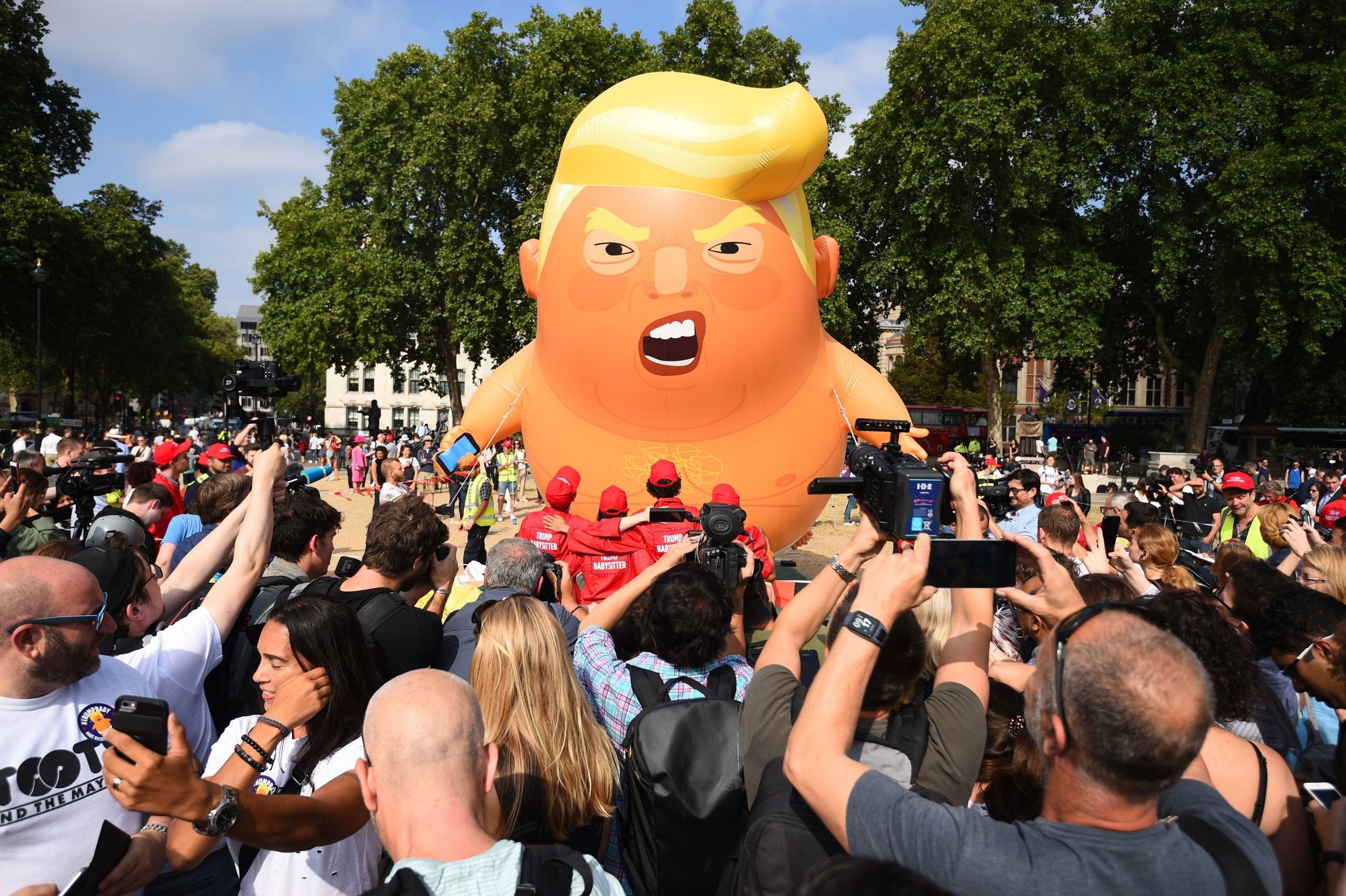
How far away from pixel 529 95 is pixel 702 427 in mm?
19122

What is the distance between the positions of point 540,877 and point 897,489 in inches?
51.7

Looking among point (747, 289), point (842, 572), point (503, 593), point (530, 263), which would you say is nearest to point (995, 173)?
point (530, 263)

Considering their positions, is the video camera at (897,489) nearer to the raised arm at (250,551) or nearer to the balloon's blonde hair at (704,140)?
the raised arm at (250,551)

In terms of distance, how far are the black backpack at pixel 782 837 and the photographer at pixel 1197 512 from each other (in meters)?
8.52

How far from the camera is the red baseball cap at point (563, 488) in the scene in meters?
6.85

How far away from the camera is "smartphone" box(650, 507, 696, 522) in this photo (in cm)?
589

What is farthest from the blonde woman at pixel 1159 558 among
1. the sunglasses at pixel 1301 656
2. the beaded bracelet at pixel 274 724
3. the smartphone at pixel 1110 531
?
the beaded bracelet at pixel 274 724

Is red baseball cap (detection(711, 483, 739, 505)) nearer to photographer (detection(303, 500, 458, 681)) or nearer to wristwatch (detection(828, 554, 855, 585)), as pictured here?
photographer (detection(303, 500, 458, 681))

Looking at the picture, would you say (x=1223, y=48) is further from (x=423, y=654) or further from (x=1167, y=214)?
(x=423, y=654)

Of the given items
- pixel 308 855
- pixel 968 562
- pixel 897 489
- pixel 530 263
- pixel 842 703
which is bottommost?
pixel 308 855

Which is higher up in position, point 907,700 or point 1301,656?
point 907,700

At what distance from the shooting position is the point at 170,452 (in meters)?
8.91

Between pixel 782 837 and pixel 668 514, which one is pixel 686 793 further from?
pixel 668 514

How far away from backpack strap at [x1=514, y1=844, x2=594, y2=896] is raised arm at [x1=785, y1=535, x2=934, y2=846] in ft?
1.53
